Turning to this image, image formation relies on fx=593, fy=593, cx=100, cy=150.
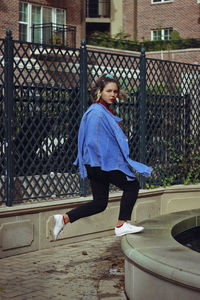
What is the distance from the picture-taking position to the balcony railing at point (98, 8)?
43125 millimetres

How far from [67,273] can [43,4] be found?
2388 cm

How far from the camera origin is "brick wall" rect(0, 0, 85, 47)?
1021 inches

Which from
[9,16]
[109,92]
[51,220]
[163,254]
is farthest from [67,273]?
[9,16]

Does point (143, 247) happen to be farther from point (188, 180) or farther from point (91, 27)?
point (91, 27)

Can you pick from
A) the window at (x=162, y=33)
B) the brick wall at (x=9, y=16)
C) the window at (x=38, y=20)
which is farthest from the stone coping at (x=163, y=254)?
the window at (x=162, y=33)

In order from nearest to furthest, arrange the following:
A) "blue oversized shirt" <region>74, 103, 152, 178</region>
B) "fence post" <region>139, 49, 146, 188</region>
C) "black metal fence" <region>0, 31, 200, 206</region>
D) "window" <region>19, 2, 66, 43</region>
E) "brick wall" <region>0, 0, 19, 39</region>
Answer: "blue oversized shirt" <region>74, 103, 152, 178</region> < "black metal fence" <region>0, 31, 200, 206</region> < "fence post" <region>139, 49, 146, 188</region> < "brick wall" <region>0, 0, 19, 39</region> < "window" <region>19, 2, 66, 43</region>

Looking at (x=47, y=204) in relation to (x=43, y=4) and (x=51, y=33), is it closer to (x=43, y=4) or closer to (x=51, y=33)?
(x=51, y=33)

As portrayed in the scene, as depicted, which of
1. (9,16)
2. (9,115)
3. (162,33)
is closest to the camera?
(9,115)

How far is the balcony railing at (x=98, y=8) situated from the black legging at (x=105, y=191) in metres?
38.5

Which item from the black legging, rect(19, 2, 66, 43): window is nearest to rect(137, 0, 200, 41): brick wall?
rect(19, 2, 66, 43): window

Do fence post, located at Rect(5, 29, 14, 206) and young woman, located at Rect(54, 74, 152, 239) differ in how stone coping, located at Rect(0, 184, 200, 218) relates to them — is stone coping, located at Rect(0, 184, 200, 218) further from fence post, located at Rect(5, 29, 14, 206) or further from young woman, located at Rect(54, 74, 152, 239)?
young woman, located at Rect(54, 74, 152, 239)

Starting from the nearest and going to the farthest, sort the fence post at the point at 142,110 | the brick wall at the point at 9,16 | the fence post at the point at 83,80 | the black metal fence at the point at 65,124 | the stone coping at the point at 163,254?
the stone coping at the point at 163,254 → the black metal fence at the point at 65,124 → the fence post at the point at 83,80 → the fence post at the point at 142,110 → the brick wall at the point at 9,16

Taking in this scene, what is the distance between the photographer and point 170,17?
3972 centimetres

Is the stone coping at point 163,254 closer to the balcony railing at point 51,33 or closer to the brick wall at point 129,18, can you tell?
the balcony railing at point 51,33
